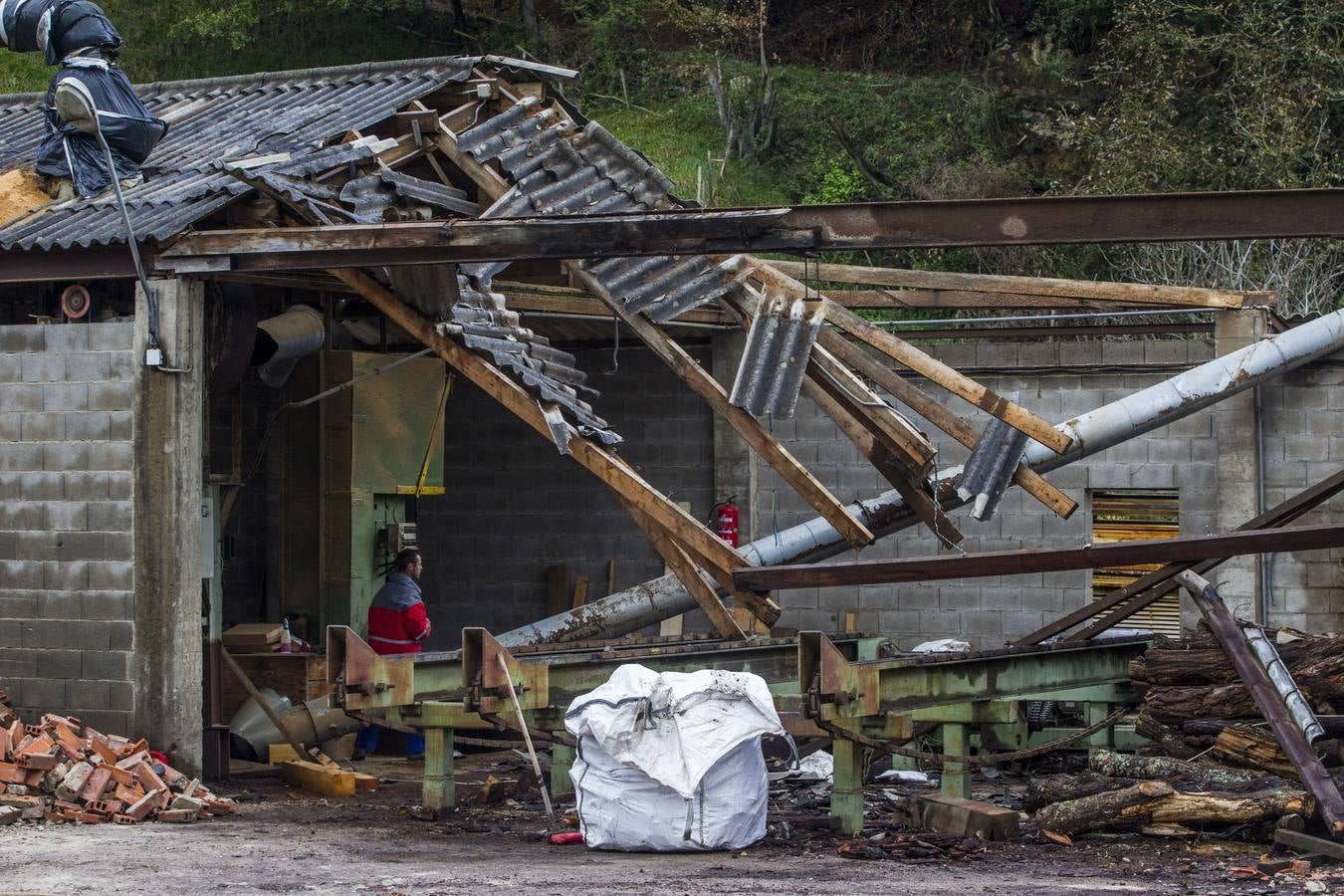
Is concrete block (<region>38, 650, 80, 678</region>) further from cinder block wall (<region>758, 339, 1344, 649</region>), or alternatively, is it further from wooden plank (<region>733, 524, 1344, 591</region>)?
cinder block wall (<region>758, 339, 1344, 649</region>)

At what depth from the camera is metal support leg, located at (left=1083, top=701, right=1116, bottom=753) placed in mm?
10816

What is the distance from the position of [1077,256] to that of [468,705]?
1489cm

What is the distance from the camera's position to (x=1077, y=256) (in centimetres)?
2200

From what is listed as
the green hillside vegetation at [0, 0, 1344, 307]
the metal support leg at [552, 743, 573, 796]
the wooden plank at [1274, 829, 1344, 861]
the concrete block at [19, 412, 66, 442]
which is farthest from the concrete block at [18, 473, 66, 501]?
the green hillside vegetation at [0, 0, 1344, 307]

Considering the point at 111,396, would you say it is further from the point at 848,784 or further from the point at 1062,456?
the point at 1062,456

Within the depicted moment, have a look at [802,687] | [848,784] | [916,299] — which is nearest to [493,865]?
[802,687]

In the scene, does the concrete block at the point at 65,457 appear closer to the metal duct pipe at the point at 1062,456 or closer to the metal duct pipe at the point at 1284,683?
the metal duct pipe at the point at 1062,456

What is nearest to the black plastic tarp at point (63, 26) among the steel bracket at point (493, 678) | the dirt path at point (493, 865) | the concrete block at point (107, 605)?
the concrete block at point (107, 605)

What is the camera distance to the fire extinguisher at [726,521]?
1459 centimetres

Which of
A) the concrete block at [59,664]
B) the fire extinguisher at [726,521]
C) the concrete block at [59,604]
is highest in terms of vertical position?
the fire extinguisher at [726,521]

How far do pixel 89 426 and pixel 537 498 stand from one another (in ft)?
18.5

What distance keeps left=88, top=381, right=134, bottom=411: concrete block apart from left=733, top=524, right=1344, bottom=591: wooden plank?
161 inches

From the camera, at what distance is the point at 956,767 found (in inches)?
376

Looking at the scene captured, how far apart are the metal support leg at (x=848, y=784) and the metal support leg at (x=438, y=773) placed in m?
2.33
